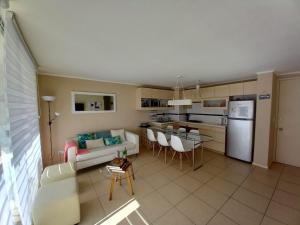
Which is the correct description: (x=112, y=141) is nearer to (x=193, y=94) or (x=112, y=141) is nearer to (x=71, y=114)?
(x=71, y=114)

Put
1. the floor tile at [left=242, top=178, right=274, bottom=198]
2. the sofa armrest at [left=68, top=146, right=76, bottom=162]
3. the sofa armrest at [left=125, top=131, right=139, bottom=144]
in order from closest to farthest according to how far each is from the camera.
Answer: the floor tile at [left=242, top=178, right=274, bottom=198] → the sofa armrest at [left=68, top=146, right=76, bottom=162] → the sofa armrest at [left=125, top=131, right=139, bottom=144]

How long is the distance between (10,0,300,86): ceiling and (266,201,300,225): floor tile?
7.53ft

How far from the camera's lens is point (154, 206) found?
1.97 m

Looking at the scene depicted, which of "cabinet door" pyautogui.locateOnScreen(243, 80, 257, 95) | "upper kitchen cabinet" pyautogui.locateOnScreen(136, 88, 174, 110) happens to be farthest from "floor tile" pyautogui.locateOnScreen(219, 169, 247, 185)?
"upper kitchen cabinet" pyautogui.locateOnScreen(136, 88, 174, 110)

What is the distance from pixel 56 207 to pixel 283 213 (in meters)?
3.03

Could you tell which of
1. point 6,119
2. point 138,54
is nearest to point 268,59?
point 138,54

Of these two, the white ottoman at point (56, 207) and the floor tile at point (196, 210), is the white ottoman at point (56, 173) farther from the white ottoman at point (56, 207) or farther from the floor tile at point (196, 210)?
the floor tile at point (196, 210)

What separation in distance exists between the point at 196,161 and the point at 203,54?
2.74 meters

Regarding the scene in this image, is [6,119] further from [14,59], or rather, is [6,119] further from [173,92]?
[173,92]

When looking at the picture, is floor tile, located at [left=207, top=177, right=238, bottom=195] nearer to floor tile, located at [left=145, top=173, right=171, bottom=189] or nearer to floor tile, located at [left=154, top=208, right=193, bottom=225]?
floor tile, located at [left=145, top=173, right=171, bottom=189]

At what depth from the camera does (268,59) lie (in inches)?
85.6

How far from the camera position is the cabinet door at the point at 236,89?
11.8 feet

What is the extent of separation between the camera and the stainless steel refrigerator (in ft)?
10.8

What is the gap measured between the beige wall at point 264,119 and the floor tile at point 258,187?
0.85 metres
